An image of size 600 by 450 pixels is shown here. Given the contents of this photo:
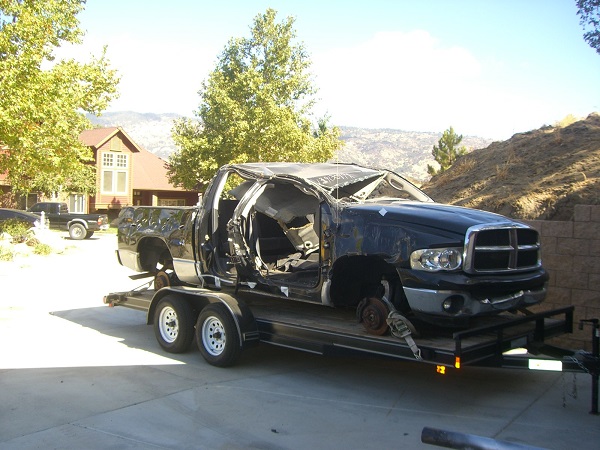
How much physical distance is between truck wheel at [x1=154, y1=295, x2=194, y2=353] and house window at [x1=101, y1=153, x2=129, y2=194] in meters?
40.2

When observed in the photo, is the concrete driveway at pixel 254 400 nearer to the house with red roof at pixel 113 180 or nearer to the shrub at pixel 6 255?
the shrub at pixel 6 255

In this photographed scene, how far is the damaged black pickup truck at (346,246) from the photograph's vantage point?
19.5ft

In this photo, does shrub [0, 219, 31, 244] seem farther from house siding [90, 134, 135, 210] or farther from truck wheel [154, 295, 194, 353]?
house siding [90, 134, 135, 210]

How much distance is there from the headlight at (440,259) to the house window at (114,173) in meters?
43.4

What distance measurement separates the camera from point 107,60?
26188mm

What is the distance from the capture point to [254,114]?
32.8 meters

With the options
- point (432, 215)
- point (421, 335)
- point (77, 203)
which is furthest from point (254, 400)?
point (77, 203)

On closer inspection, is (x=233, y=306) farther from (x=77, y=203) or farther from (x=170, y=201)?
(x=170, y=201)

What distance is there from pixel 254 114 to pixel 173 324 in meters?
25.6

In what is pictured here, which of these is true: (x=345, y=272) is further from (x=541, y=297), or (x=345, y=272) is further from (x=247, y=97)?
(x=247, y=97)

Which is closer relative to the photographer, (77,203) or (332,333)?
(332,333)

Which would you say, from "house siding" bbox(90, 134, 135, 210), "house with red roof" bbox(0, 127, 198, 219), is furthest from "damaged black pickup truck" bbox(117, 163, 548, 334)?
"house siding" bbox(90, 134, 135, 210)

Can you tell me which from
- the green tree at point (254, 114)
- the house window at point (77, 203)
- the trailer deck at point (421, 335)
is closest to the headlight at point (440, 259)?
the trailer deck at point (421, 335)

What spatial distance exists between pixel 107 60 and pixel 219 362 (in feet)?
71.0
